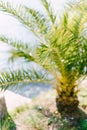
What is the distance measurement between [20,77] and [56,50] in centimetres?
69

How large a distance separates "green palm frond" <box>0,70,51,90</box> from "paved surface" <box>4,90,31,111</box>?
63.9 inches

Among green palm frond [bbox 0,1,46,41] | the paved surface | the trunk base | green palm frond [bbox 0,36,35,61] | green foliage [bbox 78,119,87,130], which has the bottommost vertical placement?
the paved surface

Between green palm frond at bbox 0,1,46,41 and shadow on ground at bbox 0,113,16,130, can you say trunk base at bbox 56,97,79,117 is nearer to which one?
shadow on ground at bbox 0,113,16,130

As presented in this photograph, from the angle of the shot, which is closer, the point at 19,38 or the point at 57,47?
the point at 57,47

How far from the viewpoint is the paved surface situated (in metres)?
7.00

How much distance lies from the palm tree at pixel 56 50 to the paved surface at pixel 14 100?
4.19ft

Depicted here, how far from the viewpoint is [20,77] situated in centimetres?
521

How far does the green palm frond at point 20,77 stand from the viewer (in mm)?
5047

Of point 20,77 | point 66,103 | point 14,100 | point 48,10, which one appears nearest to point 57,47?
point 20,77

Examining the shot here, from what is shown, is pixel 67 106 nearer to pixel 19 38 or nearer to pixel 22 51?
pixel 22 51

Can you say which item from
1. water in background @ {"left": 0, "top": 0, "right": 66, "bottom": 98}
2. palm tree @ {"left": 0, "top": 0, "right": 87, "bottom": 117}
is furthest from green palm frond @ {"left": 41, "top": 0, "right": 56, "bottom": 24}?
water in background @ {"left": 0, "top": 0, "right": 66, "bottom": 98}

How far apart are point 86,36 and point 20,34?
4871 mm

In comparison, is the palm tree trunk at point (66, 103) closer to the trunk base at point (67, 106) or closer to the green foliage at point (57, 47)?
the trunk base at point (67, 106)

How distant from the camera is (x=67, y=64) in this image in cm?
548
